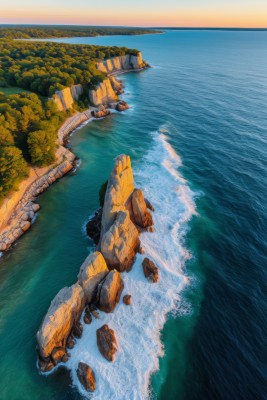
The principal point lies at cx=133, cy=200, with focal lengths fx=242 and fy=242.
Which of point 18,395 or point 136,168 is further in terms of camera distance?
point 136,168

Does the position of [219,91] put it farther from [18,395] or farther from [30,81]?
[18,395]

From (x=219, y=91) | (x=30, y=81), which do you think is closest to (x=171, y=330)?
(x=30, y=81)

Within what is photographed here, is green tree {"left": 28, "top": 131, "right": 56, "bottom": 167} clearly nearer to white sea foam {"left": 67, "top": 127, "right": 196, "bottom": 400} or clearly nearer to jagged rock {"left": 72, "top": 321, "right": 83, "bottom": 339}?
white sea foam {"left": 67, "top": 127, "right": 196, "bottom": 400}

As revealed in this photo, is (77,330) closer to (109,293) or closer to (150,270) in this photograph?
(109,293)

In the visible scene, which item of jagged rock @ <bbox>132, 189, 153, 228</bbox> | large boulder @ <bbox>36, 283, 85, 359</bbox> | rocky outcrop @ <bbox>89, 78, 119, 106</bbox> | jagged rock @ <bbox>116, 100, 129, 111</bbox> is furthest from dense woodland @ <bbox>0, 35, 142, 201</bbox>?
large boulder @ <bbox>36, 283, 85, 359</bbox>

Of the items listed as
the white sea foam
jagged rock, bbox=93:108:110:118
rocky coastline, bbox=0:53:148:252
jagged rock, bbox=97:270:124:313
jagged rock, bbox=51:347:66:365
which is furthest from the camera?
jagged rock, bbox=93:108:110:118

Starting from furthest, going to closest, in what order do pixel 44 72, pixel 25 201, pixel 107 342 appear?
pixel 44 72
pixel 25 201
pixel 107 342

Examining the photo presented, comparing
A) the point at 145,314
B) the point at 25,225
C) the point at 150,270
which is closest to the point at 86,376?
the point at 145,314
